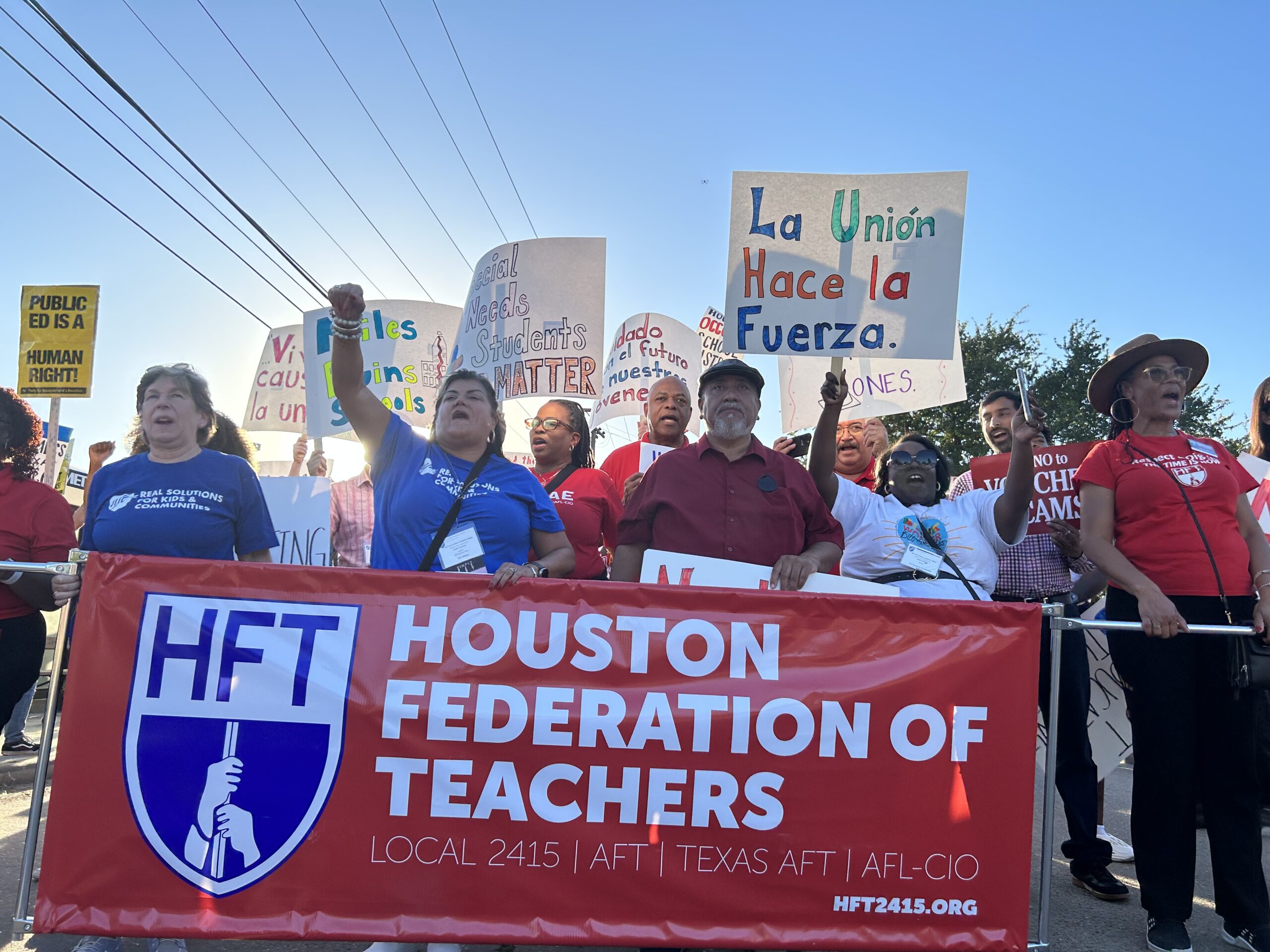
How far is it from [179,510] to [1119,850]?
4.52 m

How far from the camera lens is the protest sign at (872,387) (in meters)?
6.40

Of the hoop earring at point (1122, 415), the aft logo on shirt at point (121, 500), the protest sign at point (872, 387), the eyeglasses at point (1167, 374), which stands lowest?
the aft logo on shirt at point (121, 500)

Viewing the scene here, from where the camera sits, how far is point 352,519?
5.60m

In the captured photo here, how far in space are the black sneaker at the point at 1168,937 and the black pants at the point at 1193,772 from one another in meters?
0.03

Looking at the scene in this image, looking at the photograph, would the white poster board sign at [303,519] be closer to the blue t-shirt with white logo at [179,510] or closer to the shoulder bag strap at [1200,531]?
the blue t-shirt with white logo at [179,510]

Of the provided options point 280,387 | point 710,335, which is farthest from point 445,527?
point 710,335

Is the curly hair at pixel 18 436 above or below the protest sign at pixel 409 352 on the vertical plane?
below

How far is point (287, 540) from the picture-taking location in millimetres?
5902

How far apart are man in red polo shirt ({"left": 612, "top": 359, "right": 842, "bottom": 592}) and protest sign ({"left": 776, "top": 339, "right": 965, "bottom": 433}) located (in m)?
2.73

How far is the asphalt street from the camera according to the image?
3.22 meters

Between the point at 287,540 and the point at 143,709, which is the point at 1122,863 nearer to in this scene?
the point at 143,709

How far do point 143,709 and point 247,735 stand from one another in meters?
0.30

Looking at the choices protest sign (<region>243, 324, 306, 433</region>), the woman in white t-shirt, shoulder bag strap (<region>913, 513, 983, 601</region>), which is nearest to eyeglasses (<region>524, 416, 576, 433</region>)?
the woman in white t-shirt

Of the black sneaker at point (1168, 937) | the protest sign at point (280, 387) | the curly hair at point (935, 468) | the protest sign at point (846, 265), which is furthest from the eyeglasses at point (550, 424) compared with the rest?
the protest sign at point (280, 387)
